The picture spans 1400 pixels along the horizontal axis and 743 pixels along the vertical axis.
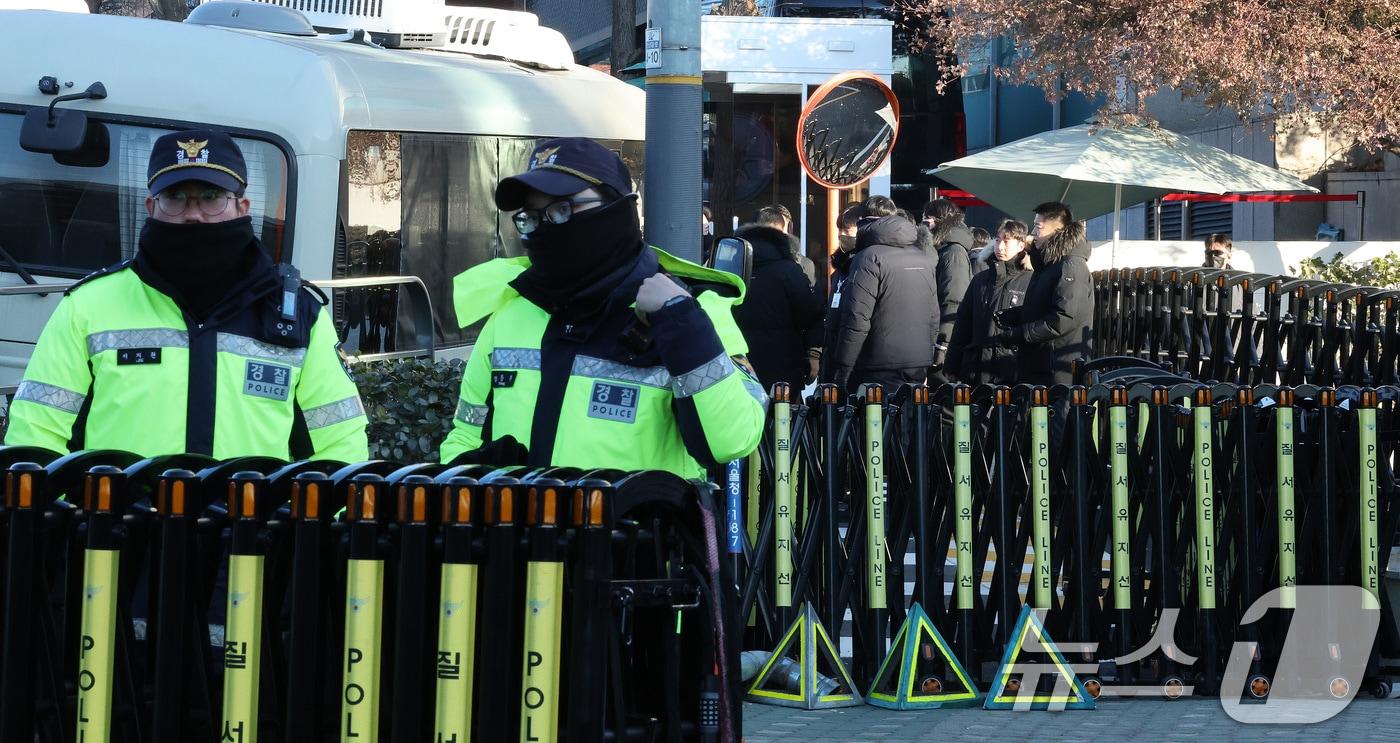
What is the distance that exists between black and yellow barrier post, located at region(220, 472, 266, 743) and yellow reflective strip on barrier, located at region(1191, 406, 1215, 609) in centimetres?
413

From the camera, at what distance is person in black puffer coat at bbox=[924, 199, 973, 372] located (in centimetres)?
1181

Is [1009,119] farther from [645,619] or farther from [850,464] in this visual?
[645,619]

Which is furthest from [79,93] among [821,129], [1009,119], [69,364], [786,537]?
[1009,119]

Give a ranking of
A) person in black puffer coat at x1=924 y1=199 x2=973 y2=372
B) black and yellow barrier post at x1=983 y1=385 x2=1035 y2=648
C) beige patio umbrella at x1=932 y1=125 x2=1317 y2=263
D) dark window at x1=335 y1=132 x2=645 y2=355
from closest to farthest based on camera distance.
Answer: black and yellow barrier post at x1=983 y1=385 x2=1035 y2=648 → dark window at x1=335 y1=132 x2=645 y2=355 → person in black puffer coat at x1=924 y1=199 x2=973 y2=372 → beige patio umbrella at x1=932 y1=125 x2=1317 y2=263

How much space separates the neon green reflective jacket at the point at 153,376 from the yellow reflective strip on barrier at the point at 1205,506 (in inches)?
134

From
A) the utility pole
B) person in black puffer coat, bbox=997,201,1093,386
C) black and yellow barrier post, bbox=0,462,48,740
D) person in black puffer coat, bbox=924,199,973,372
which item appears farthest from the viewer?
person in black puffer coat, bbox=924,199,973,372

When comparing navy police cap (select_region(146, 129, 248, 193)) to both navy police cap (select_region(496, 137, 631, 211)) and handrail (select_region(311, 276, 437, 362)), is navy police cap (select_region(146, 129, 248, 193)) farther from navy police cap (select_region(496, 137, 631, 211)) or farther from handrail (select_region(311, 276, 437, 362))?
handrail (select_region(311, 276, 437, 362))

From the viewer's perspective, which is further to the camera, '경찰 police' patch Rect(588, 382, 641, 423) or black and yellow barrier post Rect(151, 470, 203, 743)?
'경찰 police' patch Rect(588, 382, 641, 423)

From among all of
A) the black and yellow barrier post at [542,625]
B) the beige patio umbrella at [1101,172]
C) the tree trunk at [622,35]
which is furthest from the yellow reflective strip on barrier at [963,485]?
the tree trunk at [622,35]

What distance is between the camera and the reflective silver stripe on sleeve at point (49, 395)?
3.96 meters

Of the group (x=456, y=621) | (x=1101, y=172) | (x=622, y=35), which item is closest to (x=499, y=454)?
(x=456, y=621)

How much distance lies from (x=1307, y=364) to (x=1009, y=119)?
2243 centimetres

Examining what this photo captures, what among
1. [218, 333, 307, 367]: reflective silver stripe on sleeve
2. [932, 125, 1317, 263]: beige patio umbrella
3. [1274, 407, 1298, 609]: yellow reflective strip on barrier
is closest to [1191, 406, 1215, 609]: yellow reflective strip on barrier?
[1274, 407, 1298, 609]: yellow reflective strip on barrier

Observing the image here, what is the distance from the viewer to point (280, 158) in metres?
8.43
